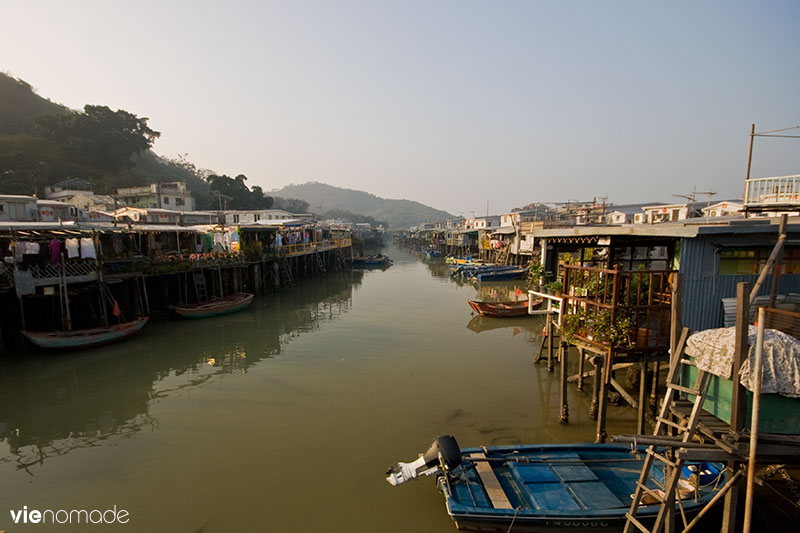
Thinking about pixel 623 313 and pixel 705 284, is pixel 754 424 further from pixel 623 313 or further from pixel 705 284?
pixel 705 284

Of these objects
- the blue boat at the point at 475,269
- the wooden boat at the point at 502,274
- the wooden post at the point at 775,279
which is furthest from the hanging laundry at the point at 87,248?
the blue boat at the point at 475,269

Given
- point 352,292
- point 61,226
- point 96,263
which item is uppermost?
point 61,226

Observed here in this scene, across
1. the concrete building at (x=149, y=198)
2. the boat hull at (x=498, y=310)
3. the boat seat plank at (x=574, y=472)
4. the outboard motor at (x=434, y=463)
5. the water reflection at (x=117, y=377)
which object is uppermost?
the concrete building at (x=149, y=198)

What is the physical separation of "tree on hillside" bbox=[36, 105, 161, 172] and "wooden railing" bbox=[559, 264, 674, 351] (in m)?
65.0

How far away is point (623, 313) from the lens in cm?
848

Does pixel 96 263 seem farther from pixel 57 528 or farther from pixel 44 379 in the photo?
pixel 57 528

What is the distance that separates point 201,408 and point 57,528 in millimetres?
4786

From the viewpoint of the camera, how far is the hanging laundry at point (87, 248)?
56.8 ft

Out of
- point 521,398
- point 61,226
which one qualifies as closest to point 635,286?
point 521,398

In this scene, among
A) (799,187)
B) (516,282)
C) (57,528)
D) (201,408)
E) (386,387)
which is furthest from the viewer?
(516,282)

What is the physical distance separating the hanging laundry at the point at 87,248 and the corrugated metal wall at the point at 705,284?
21533mm

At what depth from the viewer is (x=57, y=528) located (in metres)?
7.25

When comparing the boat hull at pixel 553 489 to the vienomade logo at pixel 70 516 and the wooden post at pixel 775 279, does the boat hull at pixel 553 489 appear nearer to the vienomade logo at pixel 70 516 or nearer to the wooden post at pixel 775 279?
the wooden post at pixel 775 279

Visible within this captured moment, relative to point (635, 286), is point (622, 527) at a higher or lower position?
lower
